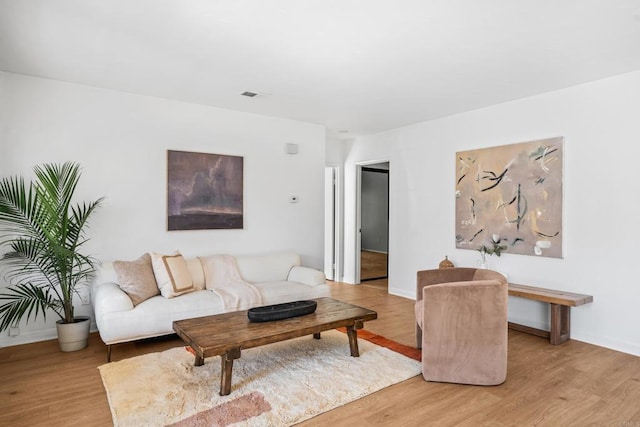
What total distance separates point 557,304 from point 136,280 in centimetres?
391

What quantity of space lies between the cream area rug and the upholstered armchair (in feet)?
0.98

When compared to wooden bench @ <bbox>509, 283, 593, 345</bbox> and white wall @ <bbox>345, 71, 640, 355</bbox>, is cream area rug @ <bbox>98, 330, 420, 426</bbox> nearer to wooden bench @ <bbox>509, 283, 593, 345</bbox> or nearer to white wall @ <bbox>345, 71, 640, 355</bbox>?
wooden bench @ <bbox>509, 283, 593, 345</bbox>

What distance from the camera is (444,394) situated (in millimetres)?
2623

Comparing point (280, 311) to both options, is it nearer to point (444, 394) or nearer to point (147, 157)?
point (444, 394)

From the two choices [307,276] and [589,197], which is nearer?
[589,197]

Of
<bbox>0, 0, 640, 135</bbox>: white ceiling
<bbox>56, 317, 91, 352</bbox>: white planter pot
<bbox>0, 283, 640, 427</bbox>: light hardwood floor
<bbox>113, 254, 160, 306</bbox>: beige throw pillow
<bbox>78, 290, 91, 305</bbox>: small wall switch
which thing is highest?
<bbox>0, 0, 640, 135</bbox>: white ceiling

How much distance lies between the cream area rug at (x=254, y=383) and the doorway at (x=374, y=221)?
419cm

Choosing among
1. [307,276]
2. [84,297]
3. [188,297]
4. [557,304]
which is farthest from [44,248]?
[557,304]

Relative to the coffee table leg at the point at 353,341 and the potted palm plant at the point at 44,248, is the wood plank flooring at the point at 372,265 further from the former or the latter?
the potted palm plant at the point at 44,248

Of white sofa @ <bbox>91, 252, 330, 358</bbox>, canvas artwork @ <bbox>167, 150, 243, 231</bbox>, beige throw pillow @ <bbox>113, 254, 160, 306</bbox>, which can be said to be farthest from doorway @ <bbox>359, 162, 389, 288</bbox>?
beige throw pillow @ <bbox>113, 254, 160, 306</bbox>

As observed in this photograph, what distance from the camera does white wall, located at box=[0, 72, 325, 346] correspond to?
3.62 m

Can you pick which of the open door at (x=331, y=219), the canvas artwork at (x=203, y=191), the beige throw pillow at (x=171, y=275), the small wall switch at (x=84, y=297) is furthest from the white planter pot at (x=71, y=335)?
the open door at (x=331, y=219)

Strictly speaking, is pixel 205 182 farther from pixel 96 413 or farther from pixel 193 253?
pixel 96 413

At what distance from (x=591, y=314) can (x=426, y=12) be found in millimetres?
3221
